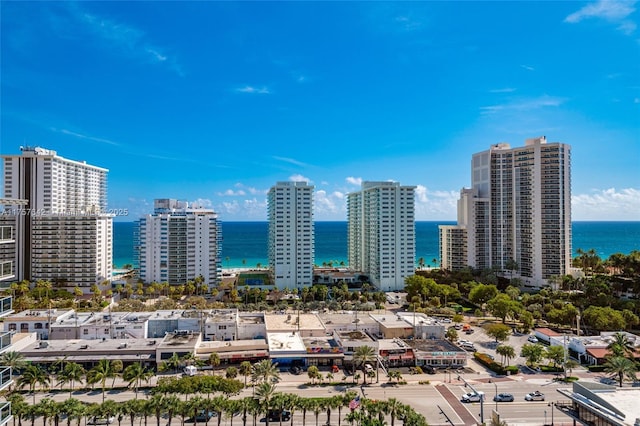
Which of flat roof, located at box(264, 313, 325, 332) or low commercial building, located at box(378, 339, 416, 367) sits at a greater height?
flat roof, located at box(264, 313, 325, 332)

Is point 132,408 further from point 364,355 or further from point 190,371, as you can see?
point 364,355

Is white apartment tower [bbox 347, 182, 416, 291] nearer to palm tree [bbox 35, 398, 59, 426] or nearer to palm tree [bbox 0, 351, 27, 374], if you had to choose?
palm tree [bbox 0, 351, 27, 374]

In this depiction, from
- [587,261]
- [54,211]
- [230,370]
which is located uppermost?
[54,211]

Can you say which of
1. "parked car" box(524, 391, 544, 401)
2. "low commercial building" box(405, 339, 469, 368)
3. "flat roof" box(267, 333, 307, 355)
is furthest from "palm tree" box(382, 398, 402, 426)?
"flat roof" box(267, 333, 307, 355)

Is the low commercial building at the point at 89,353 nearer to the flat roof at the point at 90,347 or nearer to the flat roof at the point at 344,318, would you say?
the flat roof at the point at 90,347

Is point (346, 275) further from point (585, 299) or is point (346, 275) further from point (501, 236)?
point (585, 299)

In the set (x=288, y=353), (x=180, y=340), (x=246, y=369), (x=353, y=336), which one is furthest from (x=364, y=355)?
(x=180, y=340)

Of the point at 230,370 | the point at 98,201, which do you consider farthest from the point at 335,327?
the point at 98,201
